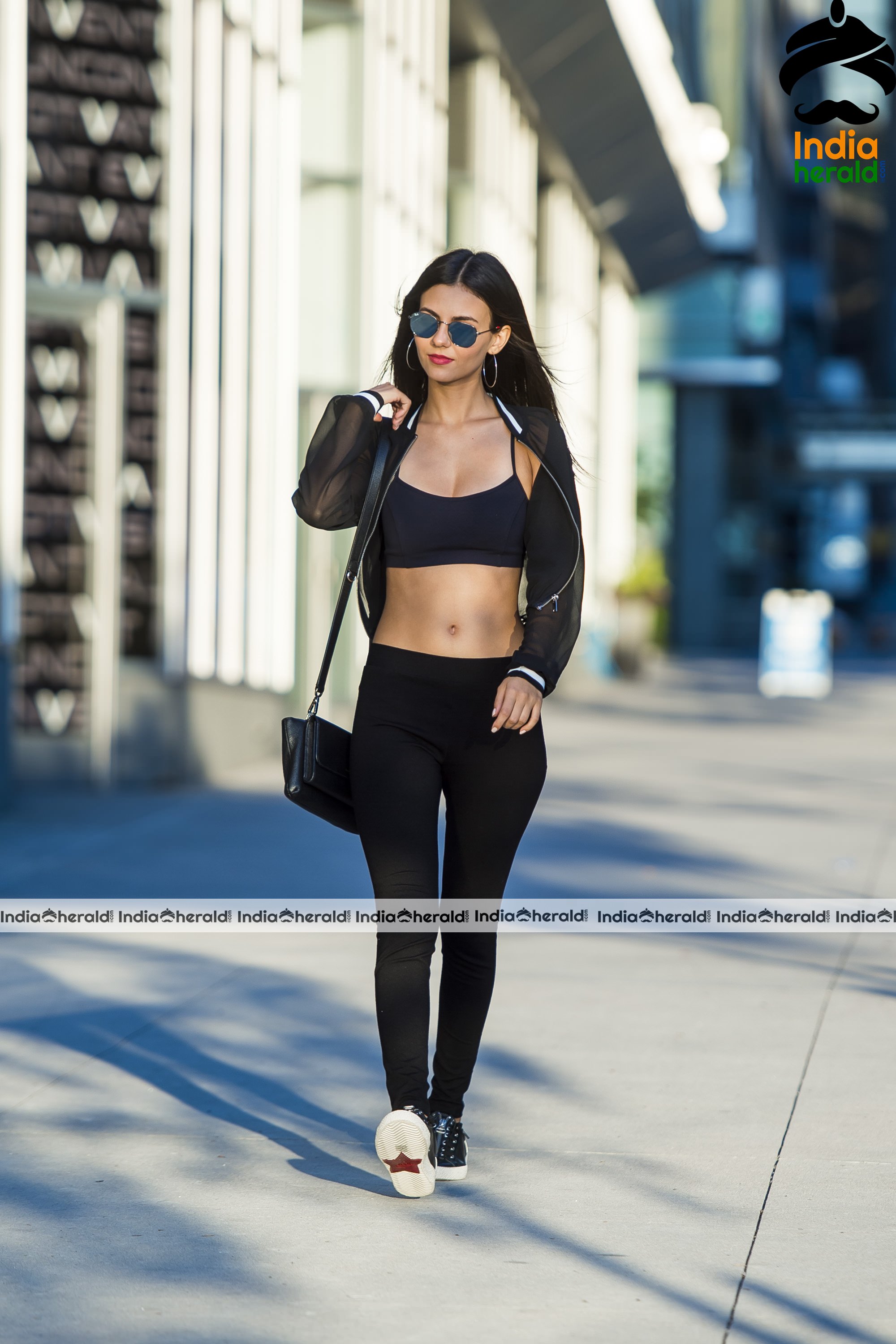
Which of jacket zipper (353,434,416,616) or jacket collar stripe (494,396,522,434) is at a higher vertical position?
jacket collar stripe (494,396,522,434)

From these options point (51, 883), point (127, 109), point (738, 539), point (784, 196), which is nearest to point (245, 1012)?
point (51, 883)

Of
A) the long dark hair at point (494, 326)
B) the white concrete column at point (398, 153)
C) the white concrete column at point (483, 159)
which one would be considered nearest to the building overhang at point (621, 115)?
the white concrete column at point (483, 159)

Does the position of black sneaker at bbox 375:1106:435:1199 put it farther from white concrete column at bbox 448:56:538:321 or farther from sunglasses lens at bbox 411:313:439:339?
white concrete column at bbox 448:56:538:321

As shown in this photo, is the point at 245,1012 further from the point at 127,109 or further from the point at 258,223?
the point at 258,223

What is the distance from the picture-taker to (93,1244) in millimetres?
3707

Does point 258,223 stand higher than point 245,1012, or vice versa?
point 258,223

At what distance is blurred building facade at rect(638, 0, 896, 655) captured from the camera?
126ft

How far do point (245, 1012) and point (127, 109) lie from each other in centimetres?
735

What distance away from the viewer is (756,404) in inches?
1642

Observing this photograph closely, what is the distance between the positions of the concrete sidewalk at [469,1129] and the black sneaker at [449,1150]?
0.05 metres

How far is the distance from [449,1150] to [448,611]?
1.16 metres

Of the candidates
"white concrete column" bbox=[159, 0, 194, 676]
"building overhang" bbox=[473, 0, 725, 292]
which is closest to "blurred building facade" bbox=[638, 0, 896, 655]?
"building overhang" bbox=[473, 0, 725, 292]

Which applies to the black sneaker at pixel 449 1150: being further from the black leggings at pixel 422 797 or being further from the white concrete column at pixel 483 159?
the white concrete column at pixel 483 159

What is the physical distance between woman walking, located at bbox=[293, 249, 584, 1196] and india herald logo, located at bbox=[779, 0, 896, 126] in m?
9.63
